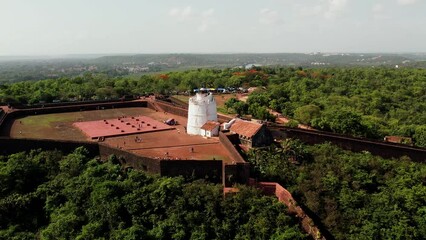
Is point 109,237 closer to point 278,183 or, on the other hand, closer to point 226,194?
point 226,194

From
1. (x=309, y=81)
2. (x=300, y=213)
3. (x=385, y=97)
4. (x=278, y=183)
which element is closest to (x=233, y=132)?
(x=278, y=183)

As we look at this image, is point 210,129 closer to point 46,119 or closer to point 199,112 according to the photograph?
point 199,112

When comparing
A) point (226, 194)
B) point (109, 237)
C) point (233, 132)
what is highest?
point (233, 132)

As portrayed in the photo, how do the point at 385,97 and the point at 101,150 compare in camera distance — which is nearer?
the point at 101,150

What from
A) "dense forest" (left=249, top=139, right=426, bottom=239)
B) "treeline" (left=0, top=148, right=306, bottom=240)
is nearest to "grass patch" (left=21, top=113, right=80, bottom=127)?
"treeline" (left=0, top=148, right=306, bottom=240)

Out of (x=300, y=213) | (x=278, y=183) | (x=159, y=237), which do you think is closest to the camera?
(x=159, y=237)

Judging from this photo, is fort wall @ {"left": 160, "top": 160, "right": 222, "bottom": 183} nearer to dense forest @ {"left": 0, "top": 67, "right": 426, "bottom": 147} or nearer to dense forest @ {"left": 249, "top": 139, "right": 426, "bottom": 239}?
dense forest @ {"left": 249, "top": 139, "right": 426, "bottom": 239}
